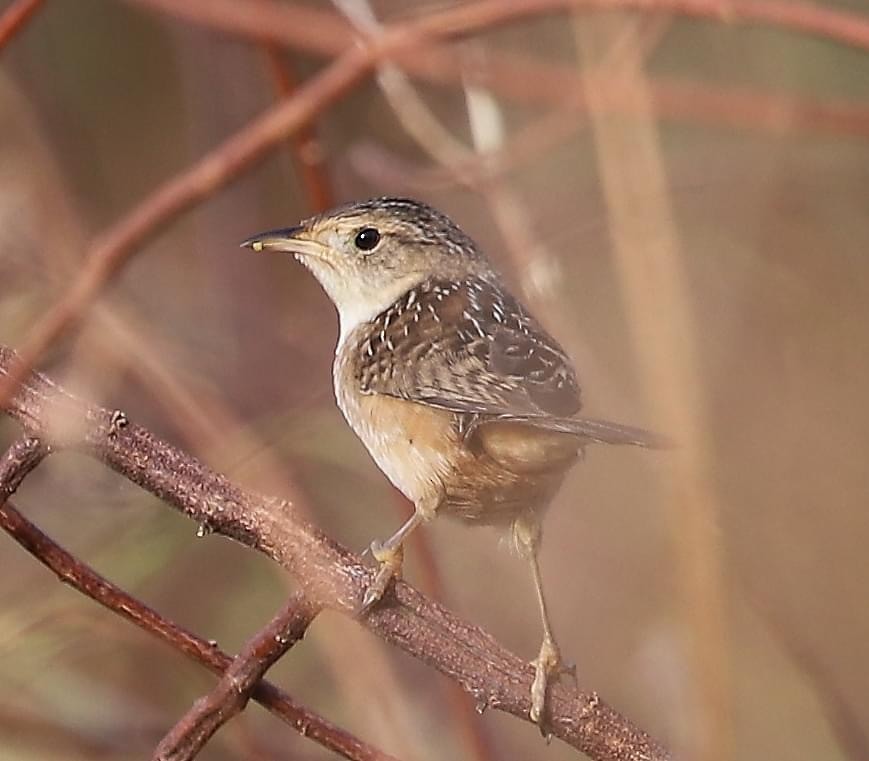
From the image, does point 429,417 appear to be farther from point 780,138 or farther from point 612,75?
point 780,138

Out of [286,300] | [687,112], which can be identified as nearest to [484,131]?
[687,112]

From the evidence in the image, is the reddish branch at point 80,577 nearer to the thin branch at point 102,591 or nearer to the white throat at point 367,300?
the thin branch at point 102,591

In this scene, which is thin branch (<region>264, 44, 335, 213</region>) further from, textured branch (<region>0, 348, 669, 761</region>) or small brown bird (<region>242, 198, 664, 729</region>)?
textured branch (<region>0, 348, 669, 761</region>)

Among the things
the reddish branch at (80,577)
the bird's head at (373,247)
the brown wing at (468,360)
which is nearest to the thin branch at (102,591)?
the reddish branch at (80,577)

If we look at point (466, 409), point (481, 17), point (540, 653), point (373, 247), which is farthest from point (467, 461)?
point (481, 17)

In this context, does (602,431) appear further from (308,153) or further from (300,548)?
(308,153)
